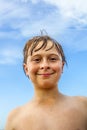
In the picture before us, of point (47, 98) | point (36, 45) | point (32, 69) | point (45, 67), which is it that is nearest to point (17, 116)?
point (47, 98)

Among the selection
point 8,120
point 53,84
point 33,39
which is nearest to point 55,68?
point 53,84

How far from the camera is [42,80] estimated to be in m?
3.74

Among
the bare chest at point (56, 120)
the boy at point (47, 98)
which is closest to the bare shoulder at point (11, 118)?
the boy at point (47, 98)

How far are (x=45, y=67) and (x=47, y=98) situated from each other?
1.19 ft

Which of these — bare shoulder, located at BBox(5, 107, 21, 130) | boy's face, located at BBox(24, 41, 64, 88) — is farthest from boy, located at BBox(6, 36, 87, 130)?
bare shoulder, located at BBox(5, 107, 21, 130)

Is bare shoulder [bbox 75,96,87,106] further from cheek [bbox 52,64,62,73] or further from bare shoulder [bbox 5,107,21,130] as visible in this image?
bare shoulder [bbox 5,107,21,130]

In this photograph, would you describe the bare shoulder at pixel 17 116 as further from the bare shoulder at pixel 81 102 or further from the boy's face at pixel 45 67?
the bare shoulder at pixel 81 102

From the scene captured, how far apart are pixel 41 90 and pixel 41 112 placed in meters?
0.23

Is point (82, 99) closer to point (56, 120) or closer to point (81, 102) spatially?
point (81, 102)

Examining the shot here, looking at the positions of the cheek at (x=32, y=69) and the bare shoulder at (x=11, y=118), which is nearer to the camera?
the cheek at (x=32, y=69)

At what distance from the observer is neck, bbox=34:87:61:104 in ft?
12.6

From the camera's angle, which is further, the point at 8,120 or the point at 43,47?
the point at 8,120

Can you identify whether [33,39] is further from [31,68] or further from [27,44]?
[31,68]

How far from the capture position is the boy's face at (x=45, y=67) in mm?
3729
